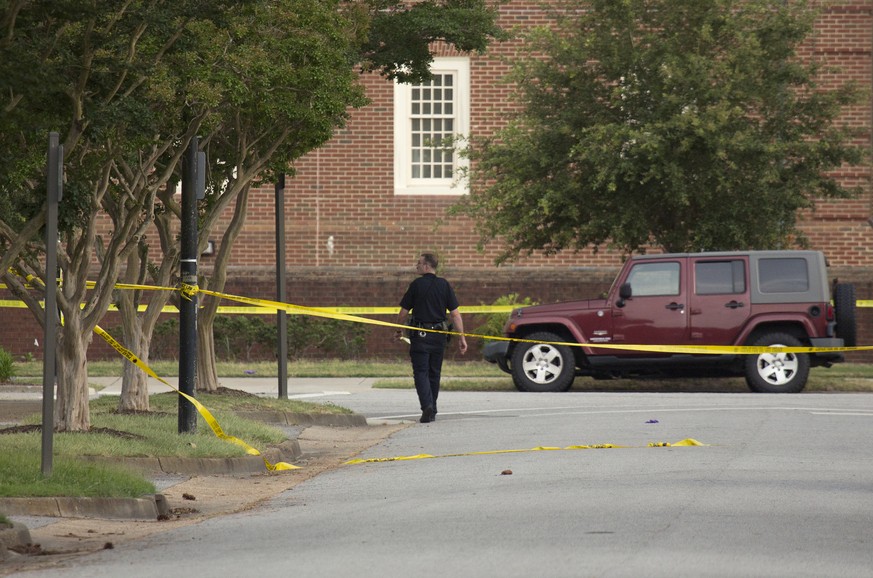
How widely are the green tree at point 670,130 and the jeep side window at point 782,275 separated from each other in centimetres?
222

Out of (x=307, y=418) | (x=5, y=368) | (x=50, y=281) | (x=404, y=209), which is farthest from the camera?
(x=404, y=209)

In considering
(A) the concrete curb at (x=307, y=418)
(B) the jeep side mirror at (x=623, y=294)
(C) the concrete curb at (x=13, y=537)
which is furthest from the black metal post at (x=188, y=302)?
(B) the jeep side mirror at (x=623, y=294)

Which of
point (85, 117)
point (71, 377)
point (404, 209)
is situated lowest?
point (71, 377)

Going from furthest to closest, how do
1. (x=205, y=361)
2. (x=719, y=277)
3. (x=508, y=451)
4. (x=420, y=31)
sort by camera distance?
(x=719, y=277), (x=420, y=31), (x=205, y=361), (x=508, y=451)

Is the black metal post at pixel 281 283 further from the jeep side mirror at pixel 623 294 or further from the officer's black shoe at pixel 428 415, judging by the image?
the jeep side mirror at pixel 623 294

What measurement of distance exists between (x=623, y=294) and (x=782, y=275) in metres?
2.17

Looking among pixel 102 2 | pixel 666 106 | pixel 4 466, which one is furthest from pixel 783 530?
pixel 666 106

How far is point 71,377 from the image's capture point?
12.7m

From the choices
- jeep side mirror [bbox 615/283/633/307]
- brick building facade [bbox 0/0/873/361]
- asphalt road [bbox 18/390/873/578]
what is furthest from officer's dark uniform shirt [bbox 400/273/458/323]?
brick building facade [bbox 0/0/873/361]

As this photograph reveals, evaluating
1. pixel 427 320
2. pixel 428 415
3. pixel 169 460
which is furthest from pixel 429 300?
pixel 169 460

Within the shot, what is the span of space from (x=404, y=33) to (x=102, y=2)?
694 centimetres

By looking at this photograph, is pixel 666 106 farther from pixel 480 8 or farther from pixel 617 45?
pixel 480 8

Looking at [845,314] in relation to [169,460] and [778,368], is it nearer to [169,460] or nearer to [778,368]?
[778,368]

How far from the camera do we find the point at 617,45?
77.2ft
